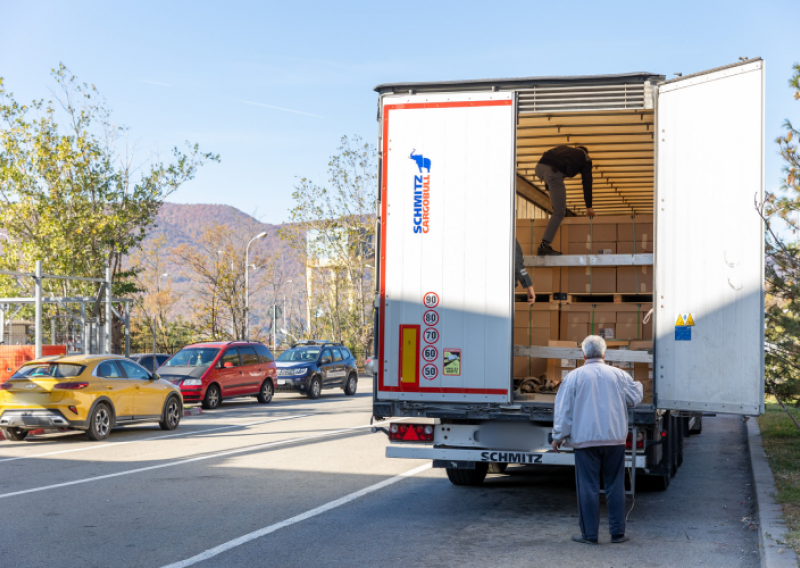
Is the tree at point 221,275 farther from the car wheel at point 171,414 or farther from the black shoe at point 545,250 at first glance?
the black shoe at point 545,250

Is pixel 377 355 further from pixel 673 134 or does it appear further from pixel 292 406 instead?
pixel 292 406

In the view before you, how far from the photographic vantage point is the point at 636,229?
9039 millimetres

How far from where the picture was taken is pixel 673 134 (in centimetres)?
694

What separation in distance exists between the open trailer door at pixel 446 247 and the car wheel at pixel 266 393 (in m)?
15.8

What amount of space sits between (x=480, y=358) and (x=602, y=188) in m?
7.00

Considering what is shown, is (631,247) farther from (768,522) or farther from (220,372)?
(220,372)

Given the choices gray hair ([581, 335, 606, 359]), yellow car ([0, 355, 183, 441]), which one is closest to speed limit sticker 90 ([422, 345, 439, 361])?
gray hair ([581, 335, 606, 359])

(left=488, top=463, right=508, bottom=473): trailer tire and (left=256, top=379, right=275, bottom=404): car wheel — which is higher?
(left=488, top=463, right=508, bottom=473): trailer tire

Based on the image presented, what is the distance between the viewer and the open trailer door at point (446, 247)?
7.29m

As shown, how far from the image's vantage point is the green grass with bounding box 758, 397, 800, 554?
22.9 feet

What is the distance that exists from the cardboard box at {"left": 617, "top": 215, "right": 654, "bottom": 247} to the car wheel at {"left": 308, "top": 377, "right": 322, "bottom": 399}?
16.6m

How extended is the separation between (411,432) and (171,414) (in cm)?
953

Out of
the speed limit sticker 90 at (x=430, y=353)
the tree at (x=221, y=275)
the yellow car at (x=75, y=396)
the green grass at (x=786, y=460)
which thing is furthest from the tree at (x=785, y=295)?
the tree at (x=221, y=275)

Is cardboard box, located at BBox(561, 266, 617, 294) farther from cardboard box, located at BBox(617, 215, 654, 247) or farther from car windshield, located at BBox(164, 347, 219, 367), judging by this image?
car windshield, located at BBox(164, 347, 219, 367)
